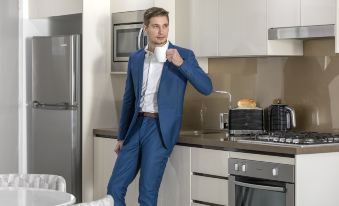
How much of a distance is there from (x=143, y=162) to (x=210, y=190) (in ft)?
1.50

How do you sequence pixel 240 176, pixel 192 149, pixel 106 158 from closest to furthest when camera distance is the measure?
pixel 240 176
pixel 192 149
pixel 106 158

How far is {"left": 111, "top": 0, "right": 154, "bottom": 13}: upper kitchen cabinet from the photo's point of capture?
19.1 feet

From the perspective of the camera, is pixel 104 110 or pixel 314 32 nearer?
pixel 314 32

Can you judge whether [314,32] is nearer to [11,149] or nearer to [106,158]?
[106,158]

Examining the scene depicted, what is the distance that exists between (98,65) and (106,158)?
731mm

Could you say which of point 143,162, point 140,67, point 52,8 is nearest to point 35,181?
point 143,162

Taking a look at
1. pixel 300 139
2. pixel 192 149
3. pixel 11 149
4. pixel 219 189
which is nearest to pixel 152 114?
pixel 192 149

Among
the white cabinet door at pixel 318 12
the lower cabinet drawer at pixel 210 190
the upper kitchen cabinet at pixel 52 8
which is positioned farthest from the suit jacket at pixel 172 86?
the upper kitchen cabinet at pixel 52 8

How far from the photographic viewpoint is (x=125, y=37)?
5891mm

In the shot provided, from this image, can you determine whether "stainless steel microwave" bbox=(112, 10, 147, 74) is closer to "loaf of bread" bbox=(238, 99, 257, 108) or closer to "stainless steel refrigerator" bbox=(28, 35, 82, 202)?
"stainless steel refrigerator" bbox=(28, 35, 82, 202)

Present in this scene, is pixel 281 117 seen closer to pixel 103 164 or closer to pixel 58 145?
pixel 103 164

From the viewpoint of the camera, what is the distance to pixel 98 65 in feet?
19.8

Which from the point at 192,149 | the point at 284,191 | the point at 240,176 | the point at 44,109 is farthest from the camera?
the point at 44,109

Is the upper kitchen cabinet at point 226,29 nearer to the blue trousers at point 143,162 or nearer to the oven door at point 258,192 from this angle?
the blue trousers at point 143,162
